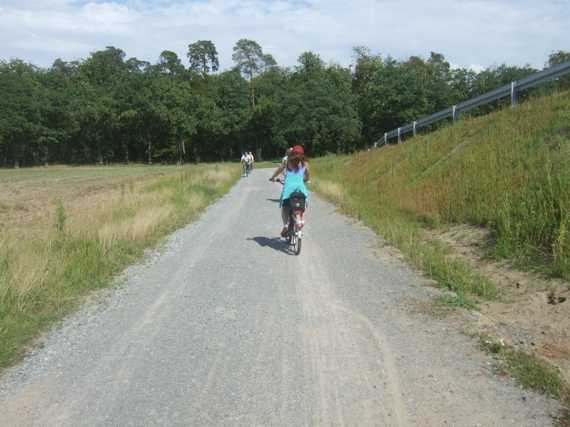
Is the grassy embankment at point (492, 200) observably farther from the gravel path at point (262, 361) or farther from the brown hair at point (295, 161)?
the brown hair at point (295, 161)

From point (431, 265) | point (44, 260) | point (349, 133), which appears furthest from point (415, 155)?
point (349, 133)

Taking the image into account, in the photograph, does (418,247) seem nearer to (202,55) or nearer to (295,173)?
(295,173)

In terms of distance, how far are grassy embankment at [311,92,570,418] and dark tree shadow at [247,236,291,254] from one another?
2.16 meters

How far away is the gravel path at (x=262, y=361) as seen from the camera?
3684 millimetres

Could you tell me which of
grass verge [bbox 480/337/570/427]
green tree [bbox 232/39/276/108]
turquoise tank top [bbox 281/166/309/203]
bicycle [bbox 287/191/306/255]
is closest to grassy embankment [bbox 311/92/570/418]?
grass verge [bbox 480/337/570/427]

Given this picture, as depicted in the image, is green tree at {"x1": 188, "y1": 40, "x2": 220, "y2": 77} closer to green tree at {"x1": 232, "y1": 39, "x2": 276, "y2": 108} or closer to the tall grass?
green tree at {"x1": 232, "y1": 39, "x2": 276, "y2": 108}

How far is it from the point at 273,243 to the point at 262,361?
6204 millimetres

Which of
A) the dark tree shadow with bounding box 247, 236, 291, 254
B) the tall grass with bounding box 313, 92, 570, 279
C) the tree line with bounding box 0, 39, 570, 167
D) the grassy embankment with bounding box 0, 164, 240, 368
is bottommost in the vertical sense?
the dark tree shadow with bounding box 247, 236, 291, 254

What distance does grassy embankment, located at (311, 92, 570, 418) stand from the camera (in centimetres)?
658

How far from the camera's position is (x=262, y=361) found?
4578 millimetres

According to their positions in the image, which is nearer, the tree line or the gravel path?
the gravel path

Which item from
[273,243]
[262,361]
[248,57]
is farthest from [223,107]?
[262,361]

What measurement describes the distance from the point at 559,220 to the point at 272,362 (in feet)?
16.3

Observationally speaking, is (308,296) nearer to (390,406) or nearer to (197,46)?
(390,406)
